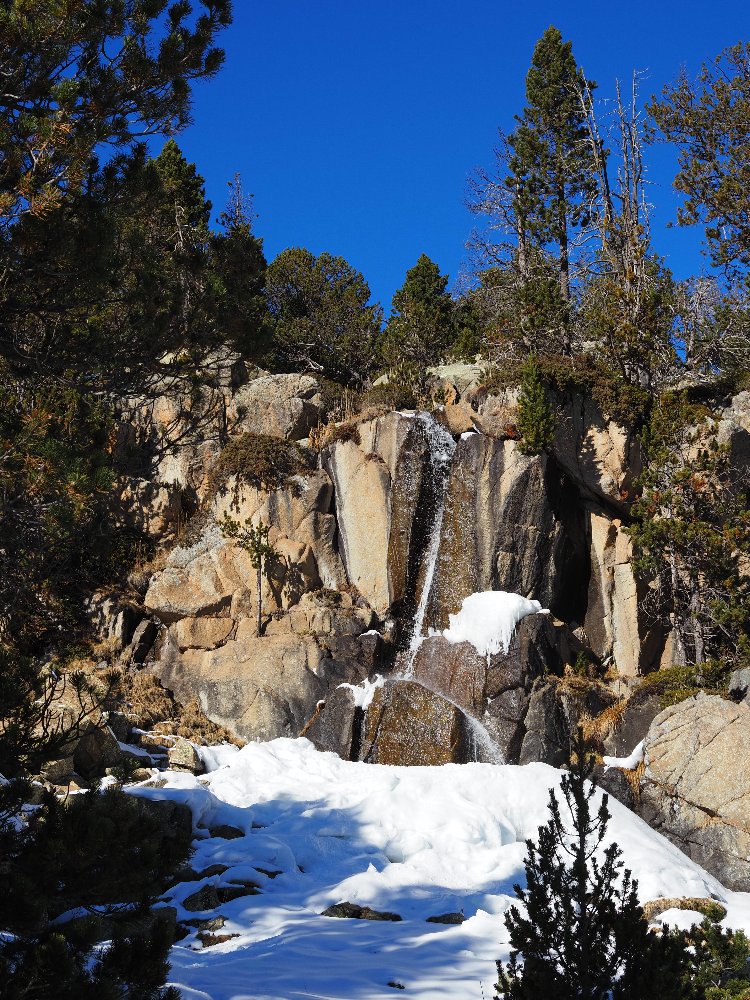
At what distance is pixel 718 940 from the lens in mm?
6652

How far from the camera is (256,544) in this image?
63.6 ft

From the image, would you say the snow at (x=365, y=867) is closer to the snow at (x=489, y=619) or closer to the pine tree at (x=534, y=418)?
the snow at (x=489, y=619)

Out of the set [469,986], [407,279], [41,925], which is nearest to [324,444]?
[407,279]

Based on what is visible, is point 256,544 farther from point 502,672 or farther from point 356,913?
point 356,913

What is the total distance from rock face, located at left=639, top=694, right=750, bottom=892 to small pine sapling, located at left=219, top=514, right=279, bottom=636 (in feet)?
27.5

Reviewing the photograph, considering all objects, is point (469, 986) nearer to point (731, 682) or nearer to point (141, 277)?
point (141, 277)

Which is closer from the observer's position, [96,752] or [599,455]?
[96,752]

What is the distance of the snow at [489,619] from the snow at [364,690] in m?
1.63

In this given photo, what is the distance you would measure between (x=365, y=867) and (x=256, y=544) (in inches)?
339

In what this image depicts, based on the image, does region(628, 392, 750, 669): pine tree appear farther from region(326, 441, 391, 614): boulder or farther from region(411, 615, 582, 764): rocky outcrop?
region(326, 441, 391, 614): boulder

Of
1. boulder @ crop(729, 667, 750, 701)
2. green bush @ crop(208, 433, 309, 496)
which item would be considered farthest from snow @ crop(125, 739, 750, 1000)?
green bush @ crop(208, 433, 309, 496)

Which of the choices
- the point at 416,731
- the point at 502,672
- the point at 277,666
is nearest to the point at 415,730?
the point at 416,731

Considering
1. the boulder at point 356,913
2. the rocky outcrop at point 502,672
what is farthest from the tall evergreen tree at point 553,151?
the boulder at point 356,913

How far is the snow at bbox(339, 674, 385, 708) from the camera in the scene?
17141 mm
